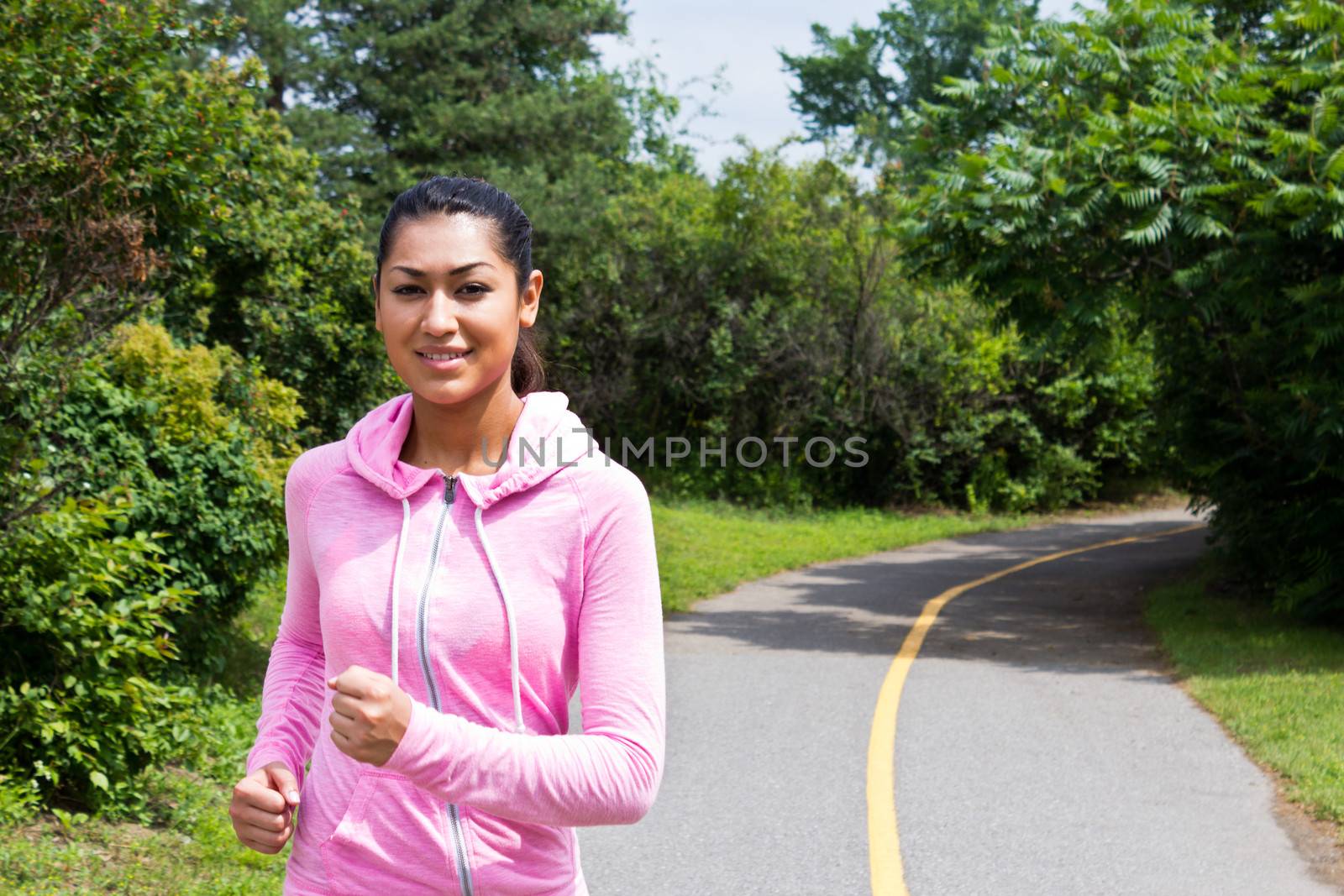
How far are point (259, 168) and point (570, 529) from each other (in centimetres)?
924

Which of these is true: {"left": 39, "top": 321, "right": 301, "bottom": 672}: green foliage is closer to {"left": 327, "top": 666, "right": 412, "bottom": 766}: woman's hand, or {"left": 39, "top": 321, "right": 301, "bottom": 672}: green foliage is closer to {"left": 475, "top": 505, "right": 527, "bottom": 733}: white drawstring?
{"left": 475, "top": 505, "right": 527, "bottom": 733}: white drawstring

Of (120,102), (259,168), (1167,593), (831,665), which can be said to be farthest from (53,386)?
(1167,593)

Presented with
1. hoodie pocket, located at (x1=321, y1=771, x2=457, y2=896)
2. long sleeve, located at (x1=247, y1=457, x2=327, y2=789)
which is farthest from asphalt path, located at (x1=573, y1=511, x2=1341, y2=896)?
hoodie pocket, located at (x1=321, y1=771, x2=457, y2=896)

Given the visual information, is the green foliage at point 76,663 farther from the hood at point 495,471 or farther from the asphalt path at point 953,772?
the hood at point 495,471

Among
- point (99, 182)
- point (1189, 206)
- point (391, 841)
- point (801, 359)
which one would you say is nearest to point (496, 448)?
point (391, 841)

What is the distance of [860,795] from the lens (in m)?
7.52

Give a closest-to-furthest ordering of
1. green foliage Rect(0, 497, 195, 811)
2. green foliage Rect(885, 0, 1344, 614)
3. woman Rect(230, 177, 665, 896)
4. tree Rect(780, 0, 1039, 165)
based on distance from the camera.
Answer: woman Rect(230, 177, 665, 896)
green foliage Rect(0, 497, 195, 811)
green foliage Rect(885, 0, 1344, 614)
tree Rect(780, 0, 1039, 165)

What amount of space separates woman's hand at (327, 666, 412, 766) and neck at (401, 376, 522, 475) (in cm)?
51

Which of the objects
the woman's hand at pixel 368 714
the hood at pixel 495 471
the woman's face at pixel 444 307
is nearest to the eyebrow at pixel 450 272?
the woman's face at pixel 444 307

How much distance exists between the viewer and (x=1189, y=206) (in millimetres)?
11852

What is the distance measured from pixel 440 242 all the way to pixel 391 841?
0.92m

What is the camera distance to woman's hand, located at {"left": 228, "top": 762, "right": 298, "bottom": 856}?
7.10ft

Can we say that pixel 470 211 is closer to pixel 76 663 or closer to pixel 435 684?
pixel 435 684

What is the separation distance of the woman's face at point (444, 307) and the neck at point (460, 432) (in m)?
0.06
